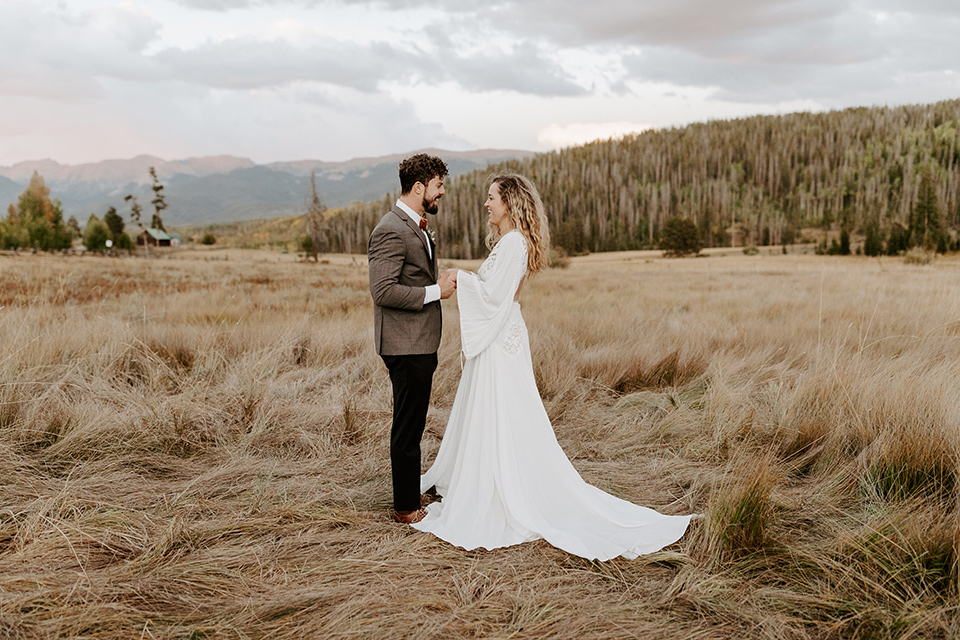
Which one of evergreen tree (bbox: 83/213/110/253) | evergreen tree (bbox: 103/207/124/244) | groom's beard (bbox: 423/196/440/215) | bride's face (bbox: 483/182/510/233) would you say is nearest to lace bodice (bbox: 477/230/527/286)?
bride's face (bbox: 483/182/510/233)

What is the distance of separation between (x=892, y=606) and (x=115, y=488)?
4.93 metres

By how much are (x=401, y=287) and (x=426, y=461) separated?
2.26 meters

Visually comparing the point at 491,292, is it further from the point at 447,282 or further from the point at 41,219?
the point at 41,219

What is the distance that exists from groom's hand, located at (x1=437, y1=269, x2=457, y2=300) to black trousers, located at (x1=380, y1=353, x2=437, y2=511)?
43 cm

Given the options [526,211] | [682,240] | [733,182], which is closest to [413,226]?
[526,211]

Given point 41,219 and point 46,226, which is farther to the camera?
point 46,226

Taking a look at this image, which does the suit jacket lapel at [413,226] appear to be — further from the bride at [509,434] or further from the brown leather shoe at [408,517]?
the brown leather shoe at [408,517]

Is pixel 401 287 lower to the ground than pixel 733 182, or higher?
lower

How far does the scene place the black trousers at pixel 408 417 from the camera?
363 centimetres

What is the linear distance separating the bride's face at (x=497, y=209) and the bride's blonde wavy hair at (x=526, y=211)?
0.07 feet

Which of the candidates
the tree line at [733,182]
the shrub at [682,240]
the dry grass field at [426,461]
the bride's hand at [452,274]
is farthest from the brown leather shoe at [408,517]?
the tree line at [733,182]

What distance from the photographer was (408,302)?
3.47 meters

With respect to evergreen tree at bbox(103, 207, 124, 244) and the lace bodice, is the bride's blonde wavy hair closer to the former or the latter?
the lace bodice

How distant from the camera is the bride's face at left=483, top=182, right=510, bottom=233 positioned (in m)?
3.71
